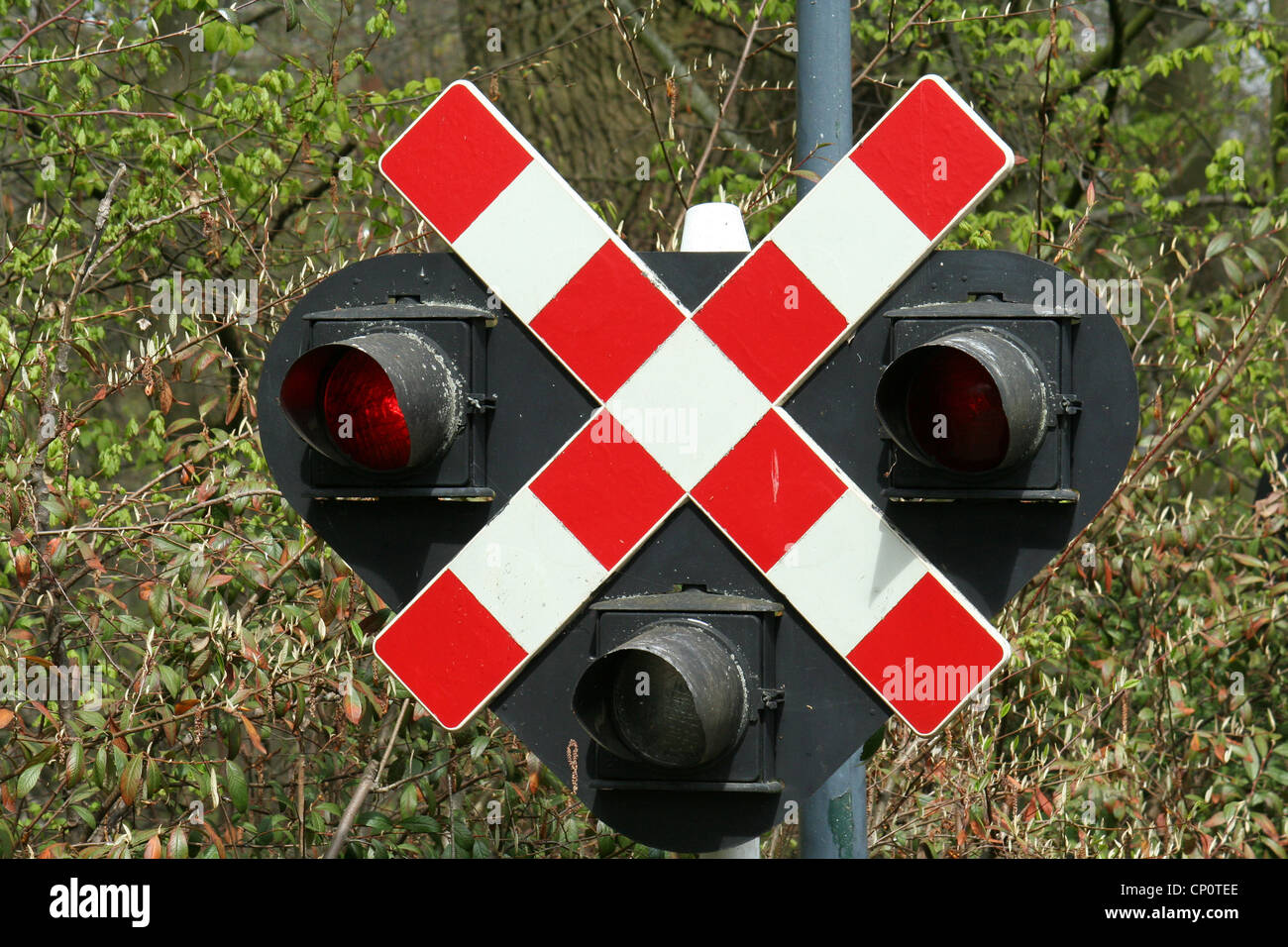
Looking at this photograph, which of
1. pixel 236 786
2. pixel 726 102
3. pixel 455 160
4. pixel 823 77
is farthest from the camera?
pixel 726 102

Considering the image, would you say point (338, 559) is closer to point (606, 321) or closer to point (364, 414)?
point (364, 414)

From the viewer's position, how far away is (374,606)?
335 cm

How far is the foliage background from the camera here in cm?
318

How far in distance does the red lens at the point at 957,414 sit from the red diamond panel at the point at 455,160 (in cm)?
69

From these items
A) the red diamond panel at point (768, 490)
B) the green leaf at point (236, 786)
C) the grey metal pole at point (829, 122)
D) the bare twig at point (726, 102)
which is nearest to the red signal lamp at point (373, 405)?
the red diamond panel at point (768, 490)

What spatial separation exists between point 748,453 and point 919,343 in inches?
11.0

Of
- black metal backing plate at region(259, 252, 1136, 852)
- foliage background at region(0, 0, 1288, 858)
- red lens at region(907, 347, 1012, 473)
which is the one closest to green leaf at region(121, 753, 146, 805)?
foliage background at region(0, 0, 1288, 858)

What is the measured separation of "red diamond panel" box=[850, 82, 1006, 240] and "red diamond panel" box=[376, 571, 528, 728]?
0.78 metres

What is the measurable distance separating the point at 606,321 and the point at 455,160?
13.6 inches

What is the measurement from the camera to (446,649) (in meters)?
1.97

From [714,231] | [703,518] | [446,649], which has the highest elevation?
[714,231]

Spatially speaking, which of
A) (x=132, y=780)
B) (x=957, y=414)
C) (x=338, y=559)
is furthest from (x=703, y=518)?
(x=338, y=559)
